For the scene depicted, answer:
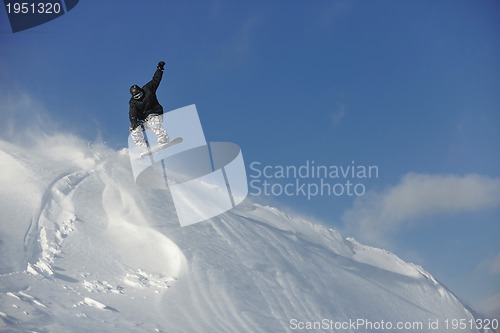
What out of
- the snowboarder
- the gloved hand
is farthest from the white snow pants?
the gloved hand

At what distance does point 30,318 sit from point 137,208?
9.95 m

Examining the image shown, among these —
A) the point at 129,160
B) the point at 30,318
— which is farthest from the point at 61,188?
the point at 30,318

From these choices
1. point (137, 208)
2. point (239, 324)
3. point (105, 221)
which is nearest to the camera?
point (239, 324)

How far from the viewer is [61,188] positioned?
24031mm

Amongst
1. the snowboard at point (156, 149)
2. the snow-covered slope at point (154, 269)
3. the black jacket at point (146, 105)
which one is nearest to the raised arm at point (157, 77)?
the black jacket at point (146, 105)

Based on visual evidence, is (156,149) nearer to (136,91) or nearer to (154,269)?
(136,91)

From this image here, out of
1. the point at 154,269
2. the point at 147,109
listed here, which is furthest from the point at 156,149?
the point at 154,269

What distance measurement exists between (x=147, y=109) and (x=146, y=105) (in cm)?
14

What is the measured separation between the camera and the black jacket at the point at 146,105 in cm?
1453

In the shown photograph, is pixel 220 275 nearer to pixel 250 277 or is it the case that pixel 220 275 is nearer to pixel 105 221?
pixel 250 277

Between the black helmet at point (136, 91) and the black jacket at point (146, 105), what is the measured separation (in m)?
0.16

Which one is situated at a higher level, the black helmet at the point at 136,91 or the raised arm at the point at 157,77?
the raised arm at the point at 157,77

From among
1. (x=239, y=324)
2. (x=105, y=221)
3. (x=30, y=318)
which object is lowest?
(x=30, y=318)

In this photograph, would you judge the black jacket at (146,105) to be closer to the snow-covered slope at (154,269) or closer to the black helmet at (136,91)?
the black helmet at (136,91)
